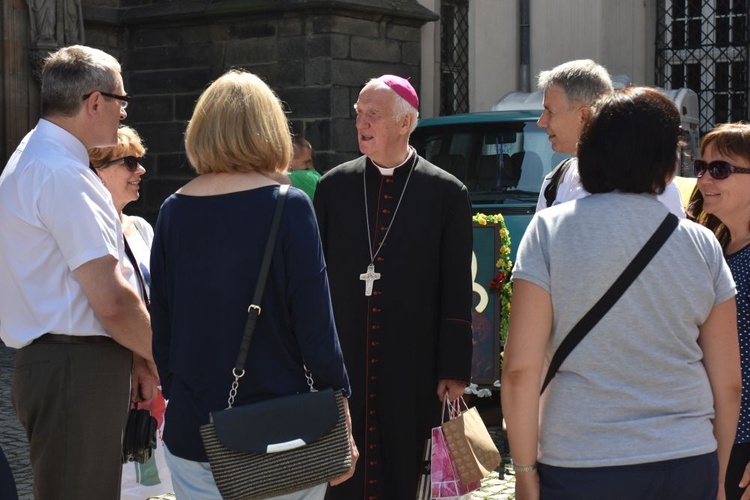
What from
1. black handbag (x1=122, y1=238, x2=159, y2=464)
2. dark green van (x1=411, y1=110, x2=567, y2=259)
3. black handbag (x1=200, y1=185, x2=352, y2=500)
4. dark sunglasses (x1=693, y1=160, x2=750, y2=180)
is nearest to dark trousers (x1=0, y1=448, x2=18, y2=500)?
black handbag (x1=200, y1=185, x2=352, y2=500)

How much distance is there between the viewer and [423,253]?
454 cm

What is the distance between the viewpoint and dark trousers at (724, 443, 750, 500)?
371cm

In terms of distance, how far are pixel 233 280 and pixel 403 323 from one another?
1.52 meters

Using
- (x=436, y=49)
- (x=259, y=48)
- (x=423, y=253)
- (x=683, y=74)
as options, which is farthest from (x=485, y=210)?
(x=683, y=74)

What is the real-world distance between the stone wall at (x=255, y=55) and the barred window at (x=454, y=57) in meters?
1.41

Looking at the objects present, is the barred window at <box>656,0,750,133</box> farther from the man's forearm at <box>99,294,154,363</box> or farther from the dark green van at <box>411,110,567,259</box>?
the man's forearm at <box>99,294,154,363</box>

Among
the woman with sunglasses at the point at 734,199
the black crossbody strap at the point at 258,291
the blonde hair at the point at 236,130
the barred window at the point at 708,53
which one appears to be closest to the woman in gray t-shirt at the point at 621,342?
the black crossbody strap at the point at 258,291

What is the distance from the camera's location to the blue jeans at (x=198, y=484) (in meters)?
3.12

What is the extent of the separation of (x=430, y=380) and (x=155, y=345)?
58.9 inches

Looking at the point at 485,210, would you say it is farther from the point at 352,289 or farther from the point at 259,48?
the point at 259,48

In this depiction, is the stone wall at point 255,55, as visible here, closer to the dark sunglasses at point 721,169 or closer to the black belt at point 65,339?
the dark sunglasses at point 721,169

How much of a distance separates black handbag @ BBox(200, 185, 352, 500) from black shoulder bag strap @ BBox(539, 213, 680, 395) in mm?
620

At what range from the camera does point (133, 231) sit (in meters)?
4.87

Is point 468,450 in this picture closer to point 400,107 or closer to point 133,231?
point 400,107
